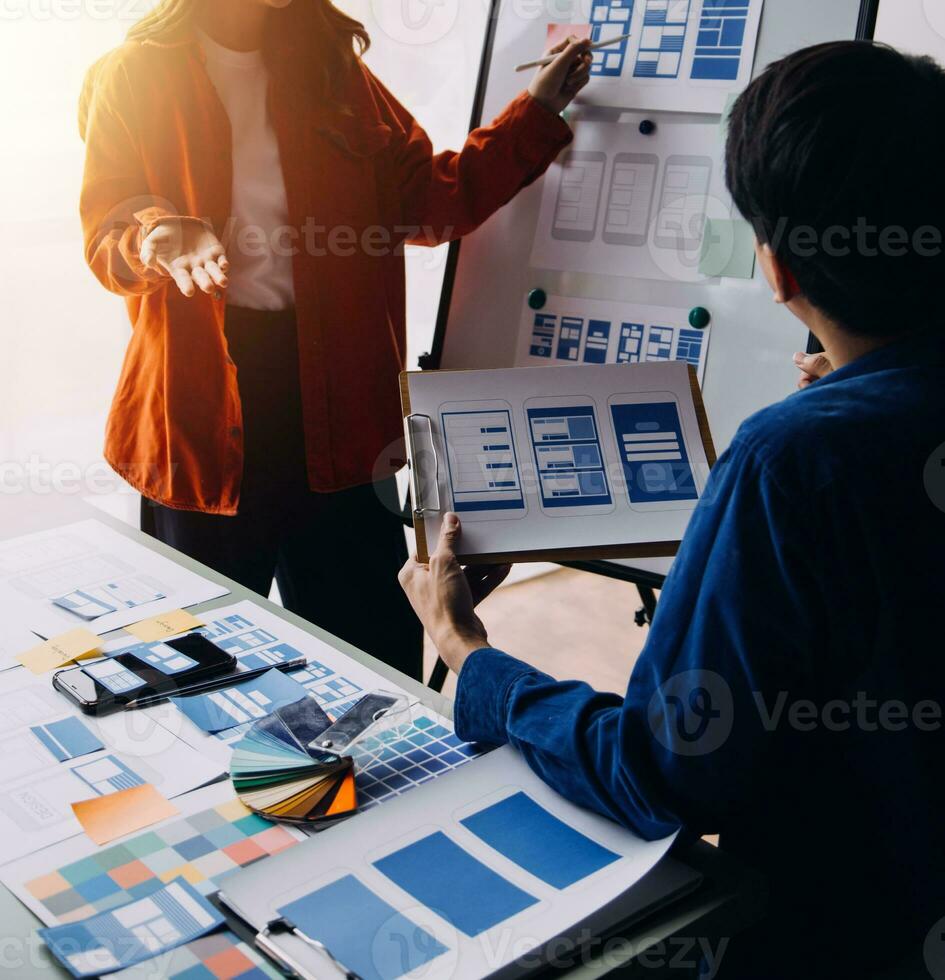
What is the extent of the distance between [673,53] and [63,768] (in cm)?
144

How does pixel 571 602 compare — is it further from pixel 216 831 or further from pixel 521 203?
pixel 216 831

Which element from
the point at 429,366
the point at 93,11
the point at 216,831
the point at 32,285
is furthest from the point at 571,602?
the point at 216,831

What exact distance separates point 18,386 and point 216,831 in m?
1.82

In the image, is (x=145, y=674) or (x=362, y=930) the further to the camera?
A: (x=145, y=674)

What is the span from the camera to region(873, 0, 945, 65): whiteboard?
251cm

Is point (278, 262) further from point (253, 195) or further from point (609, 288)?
point (609, 288)

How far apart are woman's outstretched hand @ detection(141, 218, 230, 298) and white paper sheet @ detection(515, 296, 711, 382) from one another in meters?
0.63

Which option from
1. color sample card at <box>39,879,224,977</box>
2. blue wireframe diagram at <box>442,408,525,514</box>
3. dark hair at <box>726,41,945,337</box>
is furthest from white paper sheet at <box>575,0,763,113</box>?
color sample card at <box>39,879,224,977</box>

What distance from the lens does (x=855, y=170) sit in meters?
0.73

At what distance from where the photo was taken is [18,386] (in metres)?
2.43

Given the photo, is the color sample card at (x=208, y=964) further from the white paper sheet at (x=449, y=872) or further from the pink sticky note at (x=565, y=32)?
the pink sticky note at (x=565, y=32)

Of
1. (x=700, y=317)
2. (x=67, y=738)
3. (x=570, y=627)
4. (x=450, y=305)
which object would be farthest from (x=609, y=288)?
(x=570, y=627)

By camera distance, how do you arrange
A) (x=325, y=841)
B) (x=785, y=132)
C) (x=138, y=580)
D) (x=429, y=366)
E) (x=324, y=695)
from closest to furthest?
(x=785, y=132), (x=325, y=841), (x=324, y=695), (x=138, y=580), (x=429, y=366)

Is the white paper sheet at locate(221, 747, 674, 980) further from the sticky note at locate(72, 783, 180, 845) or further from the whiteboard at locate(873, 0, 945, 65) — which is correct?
the whiteboard at locate(873, 0, 945, 65)
